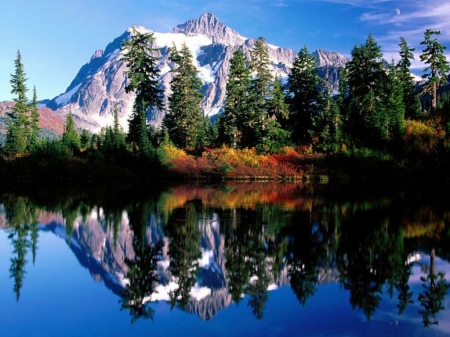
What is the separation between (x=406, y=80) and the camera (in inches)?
2477

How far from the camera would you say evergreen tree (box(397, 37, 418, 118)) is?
61.3 metres

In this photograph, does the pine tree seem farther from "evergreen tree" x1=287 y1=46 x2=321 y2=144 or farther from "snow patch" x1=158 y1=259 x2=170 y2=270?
"snow patch" x1=158 y1=259 x2=170 y2=270

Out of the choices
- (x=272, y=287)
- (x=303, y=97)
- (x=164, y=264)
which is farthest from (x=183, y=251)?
(x=303, y=97)

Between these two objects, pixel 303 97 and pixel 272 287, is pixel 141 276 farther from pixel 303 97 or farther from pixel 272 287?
pixel 303 97

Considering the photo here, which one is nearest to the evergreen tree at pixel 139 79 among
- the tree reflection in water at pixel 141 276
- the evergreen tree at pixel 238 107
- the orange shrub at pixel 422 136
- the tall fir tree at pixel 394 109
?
the evergreen tree at pixel 238 107

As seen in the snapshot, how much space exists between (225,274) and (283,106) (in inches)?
1856

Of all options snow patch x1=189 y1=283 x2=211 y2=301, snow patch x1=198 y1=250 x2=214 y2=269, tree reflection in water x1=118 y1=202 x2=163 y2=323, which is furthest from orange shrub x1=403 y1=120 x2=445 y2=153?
snow patch x1=189 y1=283 x2=211 y2=301

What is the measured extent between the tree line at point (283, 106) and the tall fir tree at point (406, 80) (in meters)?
0.13

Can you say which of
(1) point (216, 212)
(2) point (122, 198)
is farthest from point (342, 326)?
(2) point (122, 198)

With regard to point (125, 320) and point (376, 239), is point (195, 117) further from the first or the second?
point (125, 320)

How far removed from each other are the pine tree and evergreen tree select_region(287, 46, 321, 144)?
43.0ft

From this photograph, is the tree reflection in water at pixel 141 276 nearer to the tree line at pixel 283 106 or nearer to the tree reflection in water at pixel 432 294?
the tree reflection in water at pixel 432 294

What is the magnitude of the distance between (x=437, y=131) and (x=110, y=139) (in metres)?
43.6

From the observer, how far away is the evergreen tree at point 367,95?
181 feet
